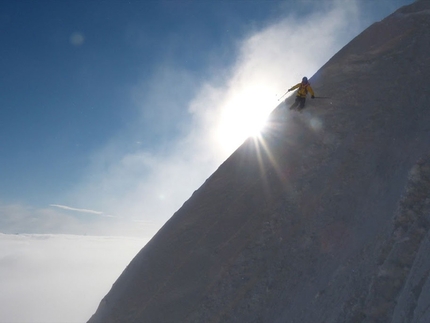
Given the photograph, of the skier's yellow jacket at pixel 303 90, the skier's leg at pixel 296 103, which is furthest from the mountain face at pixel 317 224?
the skier's yellow jacket at pixel 303 90

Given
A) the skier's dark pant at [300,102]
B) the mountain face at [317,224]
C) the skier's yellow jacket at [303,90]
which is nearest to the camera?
the mountain face at [317,224]

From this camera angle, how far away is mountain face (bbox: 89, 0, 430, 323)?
10414 mm

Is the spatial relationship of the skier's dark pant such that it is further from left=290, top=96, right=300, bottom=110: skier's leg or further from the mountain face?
the mountain face

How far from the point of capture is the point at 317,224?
12.7m

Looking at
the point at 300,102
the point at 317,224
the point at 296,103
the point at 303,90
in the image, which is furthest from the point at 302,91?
the point at 317,224

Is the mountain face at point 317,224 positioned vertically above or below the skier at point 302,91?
below

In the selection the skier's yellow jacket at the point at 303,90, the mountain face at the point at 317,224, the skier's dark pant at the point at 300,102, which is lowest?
the mountain face at the point at 317,224

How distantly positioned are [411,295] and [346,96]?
428 inches

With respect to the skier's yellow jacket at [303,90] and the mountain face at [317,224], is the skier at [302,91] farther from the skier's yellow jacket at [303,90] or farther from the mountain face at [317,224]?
the mountain face at [317,224]

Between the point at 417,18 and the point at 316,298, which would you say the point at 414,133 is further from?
the point at 417,18

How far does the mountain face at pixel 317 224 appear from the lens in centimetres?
1041

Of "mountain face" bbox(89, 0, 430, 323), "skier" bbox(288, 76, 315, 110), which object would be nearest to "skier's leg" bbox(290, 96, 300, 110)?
"skier" bbox(288, 76, 315, 110)

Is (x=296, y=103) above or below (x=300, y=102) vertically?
above

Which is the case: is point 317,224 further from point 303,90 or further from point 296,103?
point 303,90
